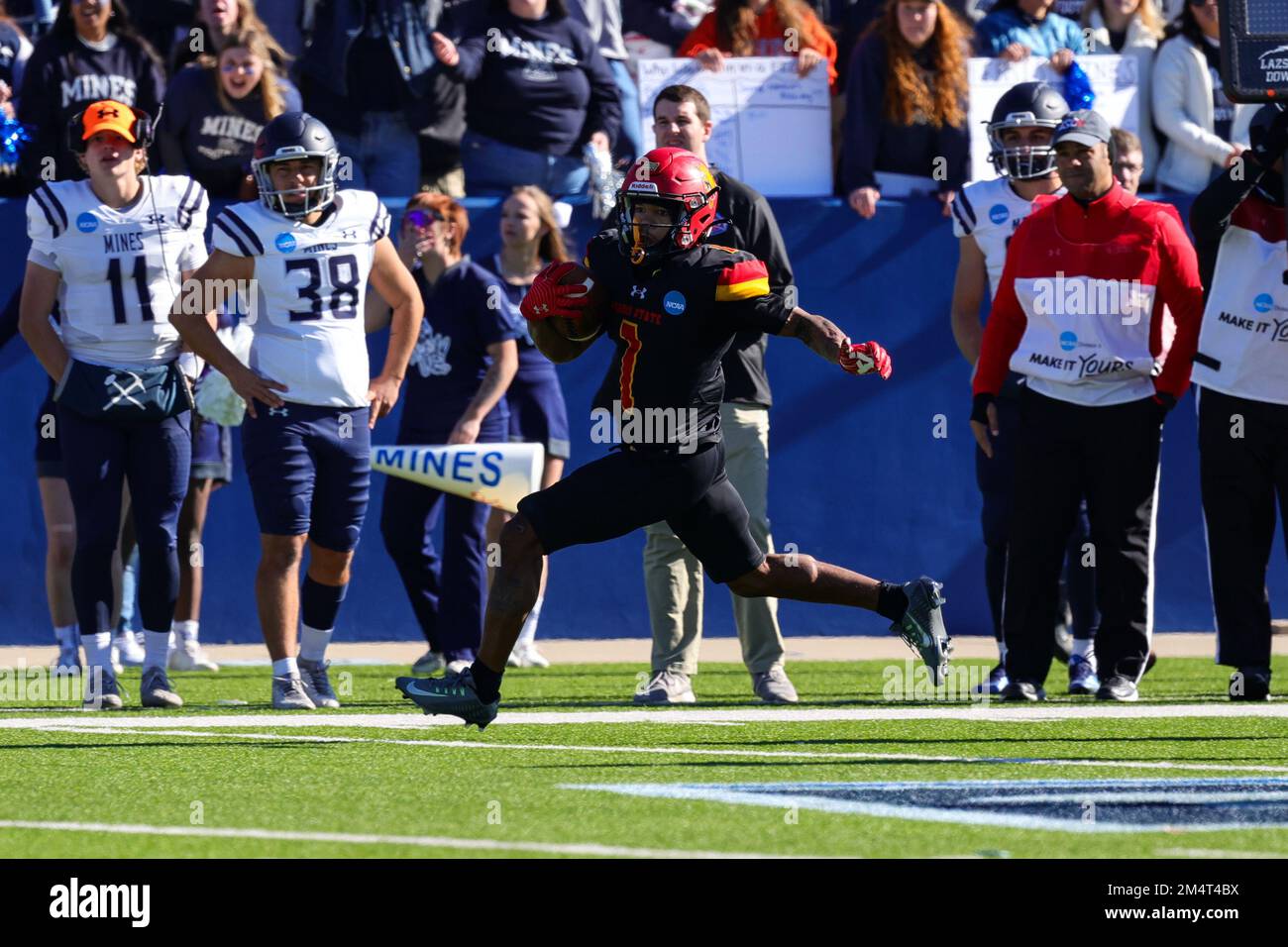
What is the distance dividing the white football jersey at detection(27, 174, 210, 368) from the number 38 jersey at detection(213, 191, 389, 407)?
40 cm

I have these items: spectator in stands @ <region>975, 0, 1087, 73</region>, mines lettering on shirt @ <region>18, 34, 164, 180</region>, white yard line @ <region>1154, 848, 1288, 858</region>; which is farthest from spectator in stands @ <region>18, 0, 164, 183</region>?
white yard line @ <region>1154, 848, 1288, 858</region>

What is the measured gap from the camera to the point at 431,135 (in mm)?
11688

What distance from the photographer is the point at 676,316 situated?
6984 mm

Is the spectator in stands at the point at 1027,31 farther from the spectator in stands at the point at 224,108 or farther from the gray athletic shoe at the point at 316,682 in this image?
the gray athletic shoe at the point at 316,682

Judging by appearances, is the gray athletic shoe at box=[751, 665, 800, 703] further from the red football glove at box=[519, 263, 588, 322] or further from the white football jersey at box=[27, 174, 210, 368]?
the white football jersey at box=[27, 174, 210, 368]

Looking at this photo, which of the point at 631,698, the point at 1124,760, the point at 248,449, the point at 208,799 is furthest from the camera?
the point at 631,698

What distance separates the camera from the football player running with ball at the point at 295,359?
322 inches

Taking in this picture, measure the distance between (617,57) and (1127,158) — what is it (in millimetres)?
3605

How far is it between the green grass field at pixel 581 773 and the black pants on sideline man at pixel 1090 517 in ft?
0.96

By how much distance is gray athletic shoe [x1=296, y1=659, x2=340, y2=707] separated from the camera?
335 inches

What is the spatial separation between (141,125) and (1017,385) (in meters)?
3.52

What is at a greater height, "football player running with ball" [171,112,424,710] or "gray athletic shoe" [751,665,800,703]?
"football player running with ball" [171,112,424,710]
